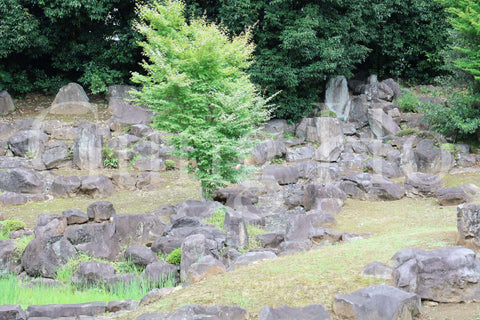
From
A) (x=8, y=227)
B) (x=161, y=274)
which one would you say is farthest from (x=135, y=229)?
(x=8, y=227)

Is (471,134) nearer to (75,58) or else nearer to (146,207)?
(146,207)

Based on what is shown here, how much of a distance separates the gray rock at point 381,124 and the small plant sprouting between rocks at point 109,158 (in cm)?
1250

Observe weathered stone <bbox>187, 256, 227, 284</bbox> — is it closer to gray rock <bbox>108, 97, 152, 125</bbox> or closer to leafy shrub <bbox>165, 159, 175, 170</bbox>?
leafy shrub <bbox>165, 159, 175, 170</bbox>

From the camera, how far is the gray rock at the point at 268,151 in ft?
65.8

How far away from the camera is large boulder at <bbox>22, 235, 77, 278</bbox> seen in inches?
361

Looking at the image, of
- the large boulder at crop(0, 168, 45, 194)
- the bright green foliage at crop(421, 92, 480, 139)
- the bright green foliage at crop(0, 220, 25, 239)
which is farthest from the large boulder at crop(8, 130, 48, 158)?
the bright green foliage at crop(421, 92, 480, 139)

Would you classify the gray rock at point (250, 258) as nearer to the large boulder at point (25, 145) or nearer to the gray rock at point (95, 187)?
the gray rock at point (95, 187)

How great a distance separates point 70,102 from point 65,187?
301 inches

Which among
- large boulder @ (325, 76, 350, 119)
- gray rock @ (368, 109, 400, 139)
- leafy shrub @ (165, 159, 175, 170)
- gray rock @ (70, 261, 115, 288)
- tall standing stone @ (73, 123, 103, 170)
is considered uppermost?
large boulder @ (325, 76, 350, 119)

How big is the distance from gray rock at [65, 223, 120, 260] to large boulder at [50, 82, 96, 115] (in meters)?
12.9

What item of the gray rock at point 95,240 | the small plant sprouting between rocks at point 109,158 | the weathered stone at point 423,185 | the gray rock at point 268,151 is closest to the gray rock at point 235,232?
the gray rock at point 95,240

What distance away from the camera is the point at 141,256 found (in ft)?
30.0

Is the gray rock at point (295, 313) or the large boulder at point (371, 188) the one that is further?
the large boulder at point (371, 188)

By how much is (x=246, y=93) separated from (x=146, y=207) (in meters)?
4.80
